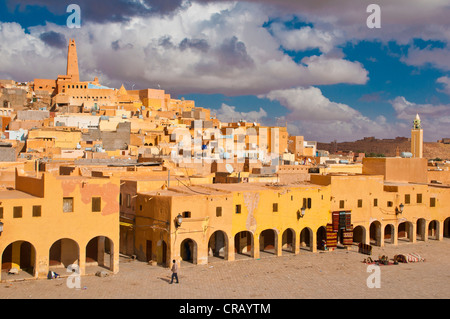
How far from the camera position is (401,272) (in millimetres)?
24031

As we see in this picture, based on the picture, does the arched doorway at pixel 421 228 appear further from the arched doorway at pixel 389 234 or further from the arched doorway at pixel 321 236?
the arched doorway at pixel 321 236

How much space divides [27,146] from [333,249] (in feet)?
102

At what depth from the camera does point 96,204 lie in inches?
837

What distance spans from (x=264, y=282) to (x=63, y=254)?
8826mm

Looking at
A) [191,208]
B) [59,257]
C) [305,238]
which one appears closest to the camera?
[59,257]

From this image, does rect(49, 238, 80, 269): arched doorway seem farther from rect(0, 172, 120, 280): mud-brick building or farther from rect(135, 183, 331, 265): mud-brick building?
rect(135, 183, 331, 265): mud-brick building

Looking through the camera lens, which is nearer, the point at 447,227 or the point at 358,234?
the point at 358,234

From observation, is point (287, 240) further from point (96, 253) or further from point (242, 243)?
point (96, 253)

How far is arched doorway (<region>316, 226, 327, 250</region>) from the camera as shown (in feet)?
92.7

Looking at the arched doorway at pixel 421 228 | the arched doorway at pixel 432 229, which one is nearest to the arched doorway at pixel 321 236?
the arched doorway at pixel 421 228

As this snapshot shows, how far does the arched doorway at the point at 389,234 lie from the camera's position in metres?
30.6

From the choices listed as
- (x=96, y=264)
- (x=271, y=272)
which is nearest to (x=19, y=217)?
(x=96, y=264)

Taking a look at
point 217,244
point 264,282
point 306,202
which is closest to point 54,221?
point 264,282

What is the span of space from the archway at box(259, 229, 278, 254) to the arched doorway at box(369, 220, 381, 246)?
6.30m
